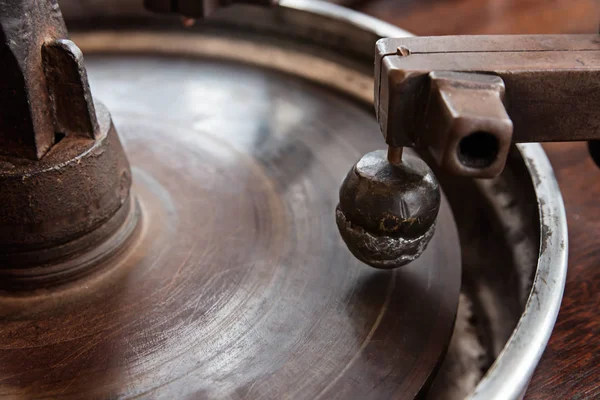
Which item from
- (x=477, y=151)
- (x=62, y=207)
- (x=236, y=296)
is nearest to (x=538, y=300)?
(x=477, y=151)

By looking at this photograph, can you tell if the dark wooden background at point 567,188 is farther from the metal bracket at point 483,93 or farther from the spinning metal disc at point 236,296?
the metal bracket at point 483,93

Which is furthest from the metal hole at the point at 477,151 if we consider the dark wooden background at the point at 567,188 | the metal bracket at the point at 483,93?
the dark wooden background at the point at 567,188

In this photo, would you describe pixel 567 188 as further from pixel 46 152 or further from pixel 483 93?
pixel 46 152

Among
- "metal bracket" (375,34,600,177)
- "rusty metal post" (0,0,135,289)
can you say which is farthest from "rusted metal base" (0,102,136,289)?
"metal bracket" (375,34,600,177)

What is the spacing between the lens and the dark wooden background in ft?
2.47

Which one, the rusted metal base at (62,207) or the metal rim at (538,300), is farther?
the rusted metal base at (62,207)

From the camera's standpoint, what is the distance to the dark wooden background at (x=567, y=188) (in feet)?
2.47

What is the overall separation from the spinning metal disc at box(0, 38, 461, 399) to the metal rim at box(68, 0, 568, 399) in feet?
0.47

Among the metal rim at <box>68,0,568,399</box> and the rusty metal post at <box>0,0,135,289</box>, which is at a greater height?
the rusty metal post at <box>0,0,135,289</box>

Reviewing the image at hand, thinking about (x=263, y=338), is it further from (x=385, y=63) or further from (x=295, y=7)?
(x=295, y=7)

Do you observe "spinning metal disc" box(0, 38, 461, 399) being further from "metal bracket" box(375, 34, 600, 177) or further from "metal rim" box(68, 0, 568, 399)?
"metal bracket" box(375, 34, 600, 177)

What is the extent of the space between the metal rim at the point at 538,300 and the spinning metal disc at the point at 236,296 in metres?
0.14

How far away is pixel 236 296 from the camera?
801 mm

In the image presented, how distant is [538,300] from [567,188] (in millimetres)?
425
